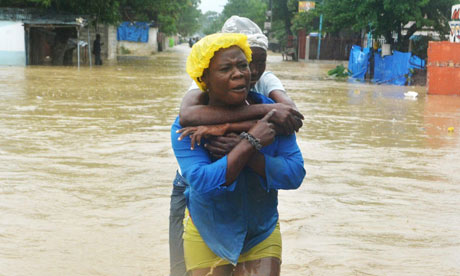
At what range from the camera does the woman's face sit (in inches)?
99.7

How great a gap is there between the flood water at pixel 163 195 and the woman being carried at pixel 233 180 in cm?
190

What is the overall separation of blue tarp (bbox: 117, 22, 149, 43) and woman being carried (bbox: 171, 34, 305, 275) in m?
46.8

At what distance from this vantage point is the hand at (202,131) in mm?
2547

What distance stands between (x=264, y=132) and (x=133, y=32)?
161ft

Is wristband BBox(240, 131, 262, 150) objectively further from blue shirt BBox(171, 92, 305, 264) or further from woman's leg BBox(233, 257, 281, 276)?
woman's leg BBox(233, 257, 281, 276)

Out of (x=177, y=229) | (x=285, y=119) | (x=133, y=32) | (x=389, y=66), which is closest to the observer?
(x=285, y=119)

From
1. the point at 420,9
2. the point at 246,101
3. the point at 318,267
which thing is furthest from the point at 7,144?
the point at 420,9

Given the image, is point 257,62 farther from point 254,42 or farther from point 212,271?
point 212,271

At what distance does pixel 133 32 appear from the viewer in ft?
164

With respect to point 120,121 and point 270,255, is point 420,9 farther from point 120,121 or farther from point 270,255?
point 270,255

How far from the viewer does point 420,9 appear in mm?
25641

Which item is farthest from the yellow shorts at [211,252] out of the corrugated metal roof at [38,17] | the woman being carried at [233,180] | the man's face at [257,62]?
the corrugated metal roof at [38,17]

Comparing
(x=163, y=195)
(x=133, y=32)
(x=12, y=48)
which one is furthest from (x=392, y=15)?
(x=133, y=32)

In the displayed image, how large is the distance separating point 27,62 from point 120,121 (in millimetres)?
21806
